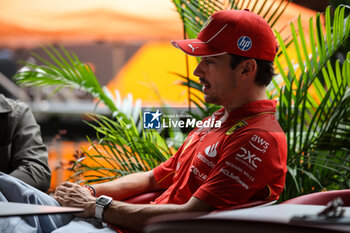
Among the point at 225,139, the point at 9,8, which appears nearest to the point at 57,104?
the point at 9,8

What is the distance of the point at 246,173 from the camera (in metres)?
1.70

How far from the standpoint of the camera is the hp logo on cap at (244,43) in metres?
1.84

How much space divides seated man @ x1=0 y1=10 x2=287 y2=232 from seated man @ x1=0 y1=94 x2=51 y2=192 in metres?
0.47

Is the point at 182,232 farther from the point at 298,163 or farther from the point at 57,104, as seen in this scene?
the point at 57,104

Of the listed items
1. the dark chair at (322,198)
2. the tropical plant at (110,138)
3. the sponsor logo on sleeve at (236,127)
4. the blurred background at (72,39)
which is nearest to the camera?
the dark chair at (322,198)

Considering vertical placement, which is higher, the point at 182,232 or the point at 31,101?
the point at 182,232

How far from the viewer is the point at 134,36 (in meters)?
4.63

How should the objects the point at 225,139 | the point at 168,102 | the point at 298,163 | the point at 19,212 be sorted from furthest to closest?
1. the point at 168,102
2. the point at 298,163
3. the point at 225,139
4. the point at 19,212

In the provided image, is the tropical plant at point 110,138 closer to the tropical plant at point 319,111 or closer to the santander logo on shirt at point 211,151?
the tropical plant at point 319,111

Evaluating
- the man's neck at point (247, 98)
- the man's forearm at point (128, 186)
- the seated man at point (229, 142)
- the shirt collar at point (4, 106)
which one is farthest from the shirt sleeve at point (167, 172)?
the shirt collar at point (4, 106)

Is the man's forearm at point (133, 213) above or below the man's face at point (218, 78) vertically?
below

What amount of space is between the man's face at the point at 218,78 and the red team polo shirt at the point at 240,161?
0.23ft

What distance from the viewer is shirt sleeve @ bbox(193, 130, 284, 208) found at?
1.70 metres

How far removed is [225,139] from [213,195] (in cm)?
22
